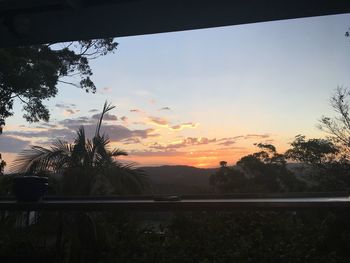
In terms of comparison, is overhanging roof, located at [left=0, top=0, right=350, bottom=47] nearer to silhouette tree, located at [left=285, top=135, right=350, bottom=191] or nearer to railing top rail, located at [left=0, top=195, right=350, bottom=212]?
railing top rail, located at [left=0, top=195, right=350, bottom=212]

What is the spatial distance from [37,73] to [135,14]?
8571 millimetres

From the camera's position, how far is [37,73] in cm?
1011

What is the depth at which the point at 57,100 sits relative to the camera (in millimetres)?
10609

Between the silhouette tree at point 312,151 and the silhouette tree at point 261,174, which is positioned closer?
the silhouette tree at point 261,174

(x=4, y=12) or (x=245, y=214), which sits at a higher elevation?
(x=4, y=12)

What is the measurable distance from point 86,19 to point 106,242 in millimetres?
2915

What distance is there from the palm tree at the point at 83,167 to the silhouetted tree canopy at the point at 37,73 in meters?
3.83

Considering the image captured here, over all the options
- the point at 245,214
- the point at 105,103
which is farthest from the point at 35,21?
the point at 105,103

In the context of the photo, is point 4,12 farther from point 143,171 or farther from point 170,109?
point 170,109

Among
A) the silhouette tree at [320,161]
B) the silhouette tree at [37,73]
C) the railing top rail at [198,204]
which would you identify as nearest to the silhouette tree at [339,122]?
the silhouette tree at [320,161]

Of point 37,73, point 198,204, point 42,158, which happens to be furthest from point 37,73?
point 198,204

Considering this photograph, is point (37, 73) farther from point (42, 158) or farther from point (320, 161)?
point (320, 161)

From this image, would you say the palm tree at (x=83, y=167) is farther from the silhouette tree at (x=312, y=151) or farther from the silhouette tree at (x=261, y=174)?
the silhouette tree at (x=312, y=151)

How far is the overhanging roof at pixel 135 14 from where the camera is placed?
2.14 m
